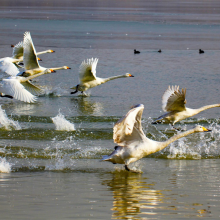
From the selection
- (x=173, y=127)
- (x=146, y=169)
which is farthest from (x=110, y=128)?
(x=146, y=169)

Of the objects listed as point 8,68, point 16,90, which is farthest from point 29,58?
point 16,90

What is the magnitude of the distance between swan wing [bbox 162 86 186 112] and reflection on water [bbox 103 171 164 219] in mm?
2712

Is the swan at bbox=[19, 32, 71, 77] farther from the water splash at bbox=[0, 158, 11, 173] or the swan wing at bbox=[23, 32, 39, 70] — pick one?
the water splash at bbox=[0, 158, 11, 173]

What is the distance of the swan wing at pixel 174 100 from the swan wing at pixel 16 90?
11.3ft

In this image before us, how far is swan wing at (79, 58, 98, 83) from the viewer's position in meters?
14.8

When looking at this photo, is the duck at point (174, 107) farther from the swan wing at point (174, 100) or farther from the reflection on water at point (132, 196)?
the reflection on water at point (132, 196)

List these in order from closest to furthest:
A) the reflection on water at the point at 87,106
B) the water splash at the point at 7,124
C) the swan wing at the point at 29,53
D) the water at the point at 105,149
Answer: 1. the water at the point at 105,149
2. the water splash at the point at 7,124
3. the reflection on water at the point at 87,106
4. the swan wing at the point at 29,53

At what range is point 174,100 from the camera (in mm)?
10242

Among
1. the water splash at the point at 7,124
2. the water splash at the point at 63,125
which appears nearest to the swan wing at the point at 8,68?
the water splash at the point at 7,124

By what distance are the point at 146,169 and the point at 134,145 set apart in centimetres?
51

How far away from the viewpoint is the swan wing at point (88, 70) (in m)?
14.8

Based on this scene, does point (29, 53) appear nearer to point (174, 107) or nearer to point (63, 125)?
point (63, 125)

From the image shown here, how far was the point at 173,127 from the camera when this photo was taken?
11.0 metres

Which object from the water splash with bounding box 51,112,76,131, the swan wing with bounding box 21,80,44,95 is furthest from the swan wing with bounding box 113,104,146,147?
the swan wing with bounding box 21,80,44,95
